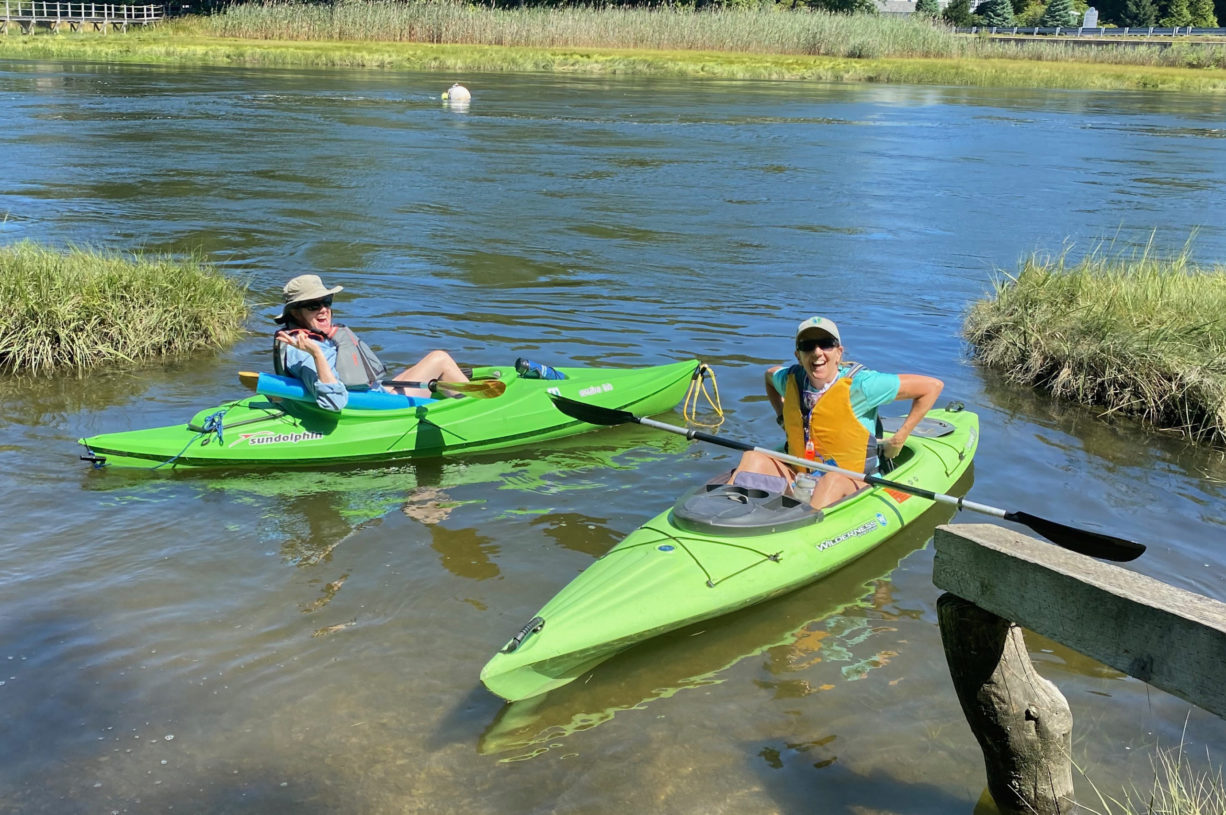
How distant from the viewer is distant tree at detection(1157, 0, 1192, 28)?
2325 inches

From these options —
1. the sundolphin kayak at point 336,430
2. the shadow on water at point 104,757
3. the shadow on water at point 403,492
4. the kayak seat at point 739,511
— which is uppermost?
the kayak seat at point 739,511

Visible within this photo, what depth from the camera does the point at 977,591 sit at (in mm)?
2986

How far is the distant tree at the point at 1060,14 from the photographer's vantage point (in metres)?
59.5

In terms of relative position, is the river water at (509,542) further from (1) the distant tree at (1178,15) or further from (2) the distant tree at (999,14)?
(1) the distant tree at (1178,15)

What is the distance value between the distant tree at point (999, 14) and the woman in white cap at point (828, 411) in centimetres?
6157

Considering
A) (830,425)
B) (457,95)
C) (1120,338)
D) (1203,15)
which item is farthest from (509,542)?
(1203,15)

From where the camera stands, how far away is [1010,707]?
3.26 metres

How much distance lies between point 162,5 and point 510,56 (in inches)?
948

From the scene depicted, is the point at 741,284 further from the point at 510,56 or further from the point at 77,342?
the point at 510,56

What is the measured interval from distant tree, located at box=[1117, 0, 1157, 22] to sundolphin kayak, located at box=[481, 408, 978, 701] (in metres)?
64.6

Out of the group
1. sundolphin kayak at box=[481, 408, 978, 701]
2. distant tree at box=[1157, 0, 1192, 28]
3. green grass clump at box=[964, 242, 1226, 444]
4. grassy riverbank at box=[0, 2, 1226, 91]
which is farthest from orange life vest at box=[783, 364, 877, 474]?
distant tree at box=[1157, 0, 1192, 28]

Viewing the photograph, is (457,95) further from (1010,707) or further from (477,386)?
(1010,707)

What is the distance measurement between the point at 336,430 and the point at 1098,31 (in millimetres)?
61903

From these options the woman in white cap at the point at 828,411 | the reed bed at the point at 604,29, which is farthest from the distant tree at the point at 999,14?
the woman in white cap at the point at 828,411
